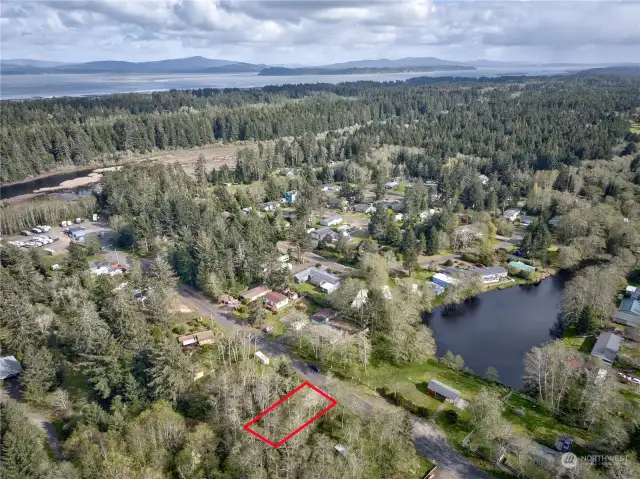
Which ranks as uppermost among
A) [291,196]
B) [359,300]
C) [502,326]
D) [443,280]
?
[291,196]

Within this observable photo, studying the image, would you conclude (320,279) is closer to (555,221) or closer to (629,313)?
(629,313)

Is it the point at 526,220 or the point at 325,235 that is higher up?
the point at 325,235

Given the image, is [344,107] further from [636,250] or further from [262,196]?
[636,250]

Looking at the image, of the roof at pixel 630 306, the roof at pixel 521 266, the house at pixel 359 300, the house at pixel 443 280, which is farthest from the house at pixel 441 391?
the roof at pixel 521 266

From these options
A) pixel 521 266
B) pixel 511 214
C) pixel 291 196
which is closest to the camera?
pixel 521 266

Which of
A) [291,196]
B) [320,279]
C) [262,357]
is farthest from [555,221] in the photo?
[262,357]

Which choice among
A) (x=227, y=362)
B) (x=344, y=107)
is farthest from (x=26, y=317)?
(x=344, y=107)

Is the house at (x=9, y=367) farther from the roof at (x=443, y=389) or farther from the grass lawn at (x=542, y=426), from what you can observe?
the grass lawn at (x=542, y=426)
